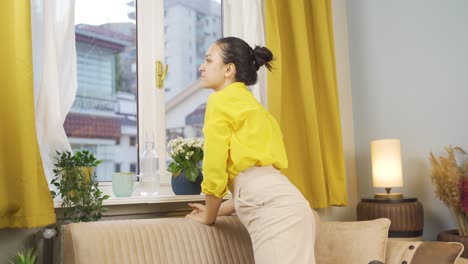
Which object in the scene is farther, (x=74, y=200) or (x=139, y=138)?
(x=139, y=138)

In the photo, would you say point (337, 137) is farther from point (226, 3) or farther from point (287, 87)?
point (226, 3)

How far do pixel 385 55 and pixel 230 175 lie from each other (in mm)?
1932

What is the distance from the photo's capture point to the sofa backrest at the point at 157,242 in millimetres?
1637

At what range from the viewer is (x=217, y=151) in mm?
1744

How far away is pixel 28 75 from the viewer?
1.81 metres

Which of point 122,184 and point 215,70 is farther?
point 122,184

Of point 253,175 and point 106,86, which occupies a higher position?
point 106,86

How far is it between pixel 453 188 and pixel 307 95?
0.95m

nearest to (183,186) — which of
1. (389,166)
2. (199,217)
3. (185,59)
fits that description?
(199,217)

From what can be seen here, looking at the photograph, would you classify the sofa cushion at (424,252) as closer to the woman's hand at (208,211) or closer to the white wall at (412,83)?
the woman's hand at (208,211)

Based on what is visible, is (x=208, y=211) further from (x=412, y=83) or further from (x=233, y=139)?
(x=412, y=83)

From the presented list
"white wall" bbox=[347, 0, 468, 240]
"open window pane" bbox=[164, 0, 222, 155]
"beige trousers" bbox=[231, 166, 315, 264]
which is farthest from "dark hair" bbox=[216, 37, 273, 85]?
"white wall" bbox=[347, 0, 468, 240]

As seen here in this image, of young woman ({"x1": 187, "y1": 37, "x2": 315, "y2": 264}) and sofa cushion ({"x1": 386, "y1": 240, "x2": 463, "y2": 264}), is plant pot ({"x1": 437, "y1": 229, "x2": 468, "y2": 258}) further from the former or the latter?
young woman ({"x1": 187, "y1": 37, "x2": 315, "y2": 264})

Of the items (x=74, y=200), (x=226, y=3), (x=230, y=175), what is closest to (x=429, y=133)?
(x=226, y=3)
